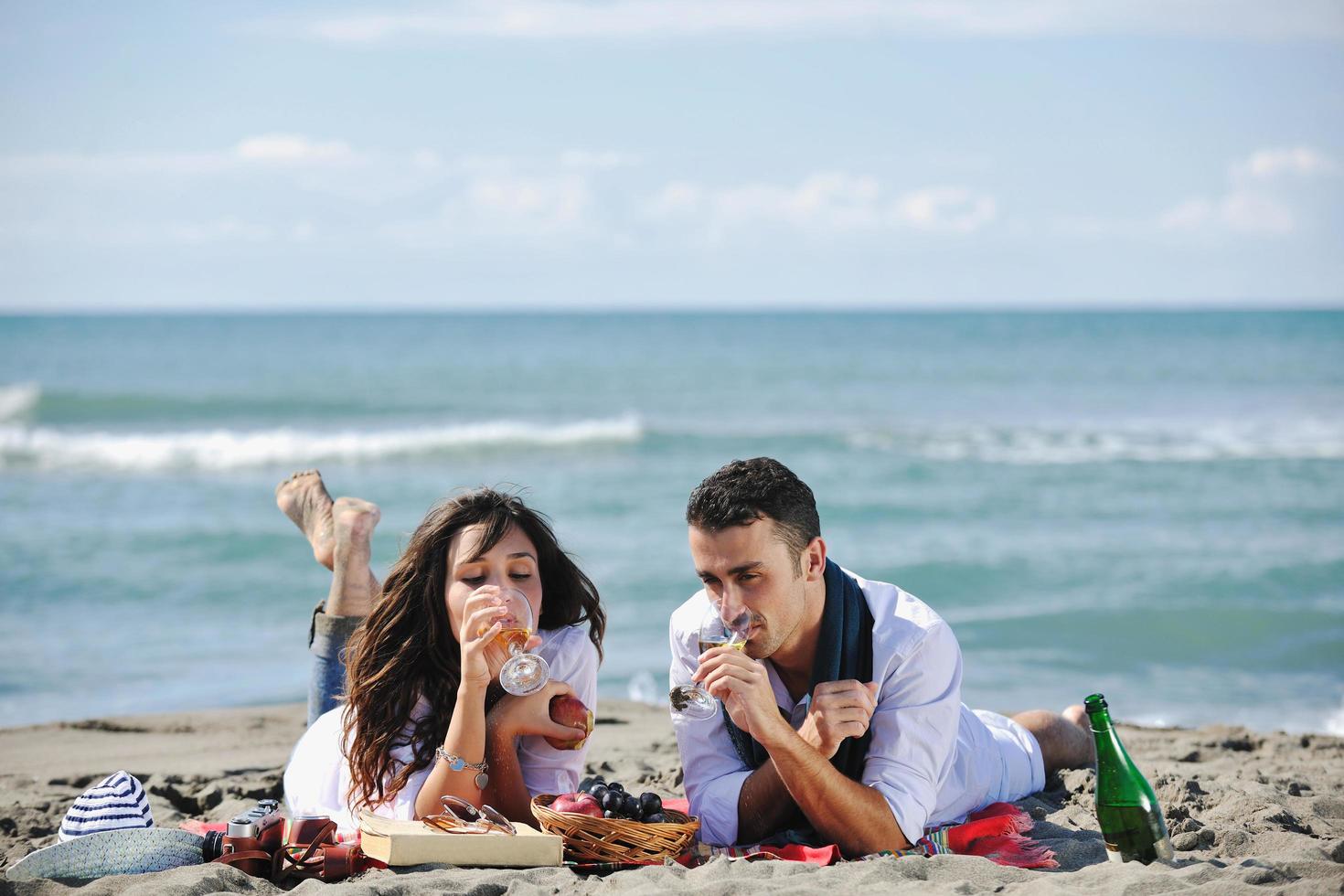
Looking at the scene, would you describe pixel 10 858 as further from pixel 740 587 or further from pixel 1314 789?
pixel 1314 789

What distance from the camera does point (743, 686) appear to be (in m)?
3.65

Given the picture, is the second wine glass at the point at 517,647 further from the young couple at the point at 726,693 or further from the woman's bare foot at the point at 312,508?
the woman's bare foot at the point at 312,508

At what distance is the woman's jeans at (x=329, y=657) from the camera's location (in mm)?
5535

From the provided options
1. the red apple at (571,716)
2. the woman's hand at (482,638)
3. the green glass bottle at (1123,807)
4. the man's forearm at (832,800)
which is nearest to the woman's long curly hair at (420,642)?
the red apple at (571,716)

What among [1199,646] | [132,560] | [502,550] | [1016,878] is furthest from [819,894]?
[132,560]

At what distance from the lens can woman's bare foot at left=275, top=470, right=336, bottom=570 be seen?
586 centimetres

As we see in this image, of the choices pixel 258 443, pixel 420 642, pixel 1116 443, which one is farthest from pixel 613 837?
pixel 258 443

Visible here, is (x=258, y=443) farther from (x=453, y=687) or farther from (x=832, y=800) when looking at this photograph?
(x=832, y=800)

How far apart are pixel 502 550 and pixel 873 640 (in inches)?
51.1

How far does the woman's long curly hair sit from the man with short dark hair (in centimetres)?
62

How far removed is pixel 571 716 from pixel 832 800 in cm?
92

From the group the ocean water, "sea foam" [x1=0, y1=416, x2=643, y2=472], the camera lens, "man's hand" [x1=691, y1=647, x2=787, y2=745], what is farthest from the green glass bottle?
"sea foam" [x1=0, y1=416, x2=643, y2=472]

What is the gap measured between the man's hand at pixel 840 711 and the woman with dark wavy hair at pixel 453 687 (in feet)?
2.93

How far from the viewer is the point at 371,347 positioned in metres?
50.4
